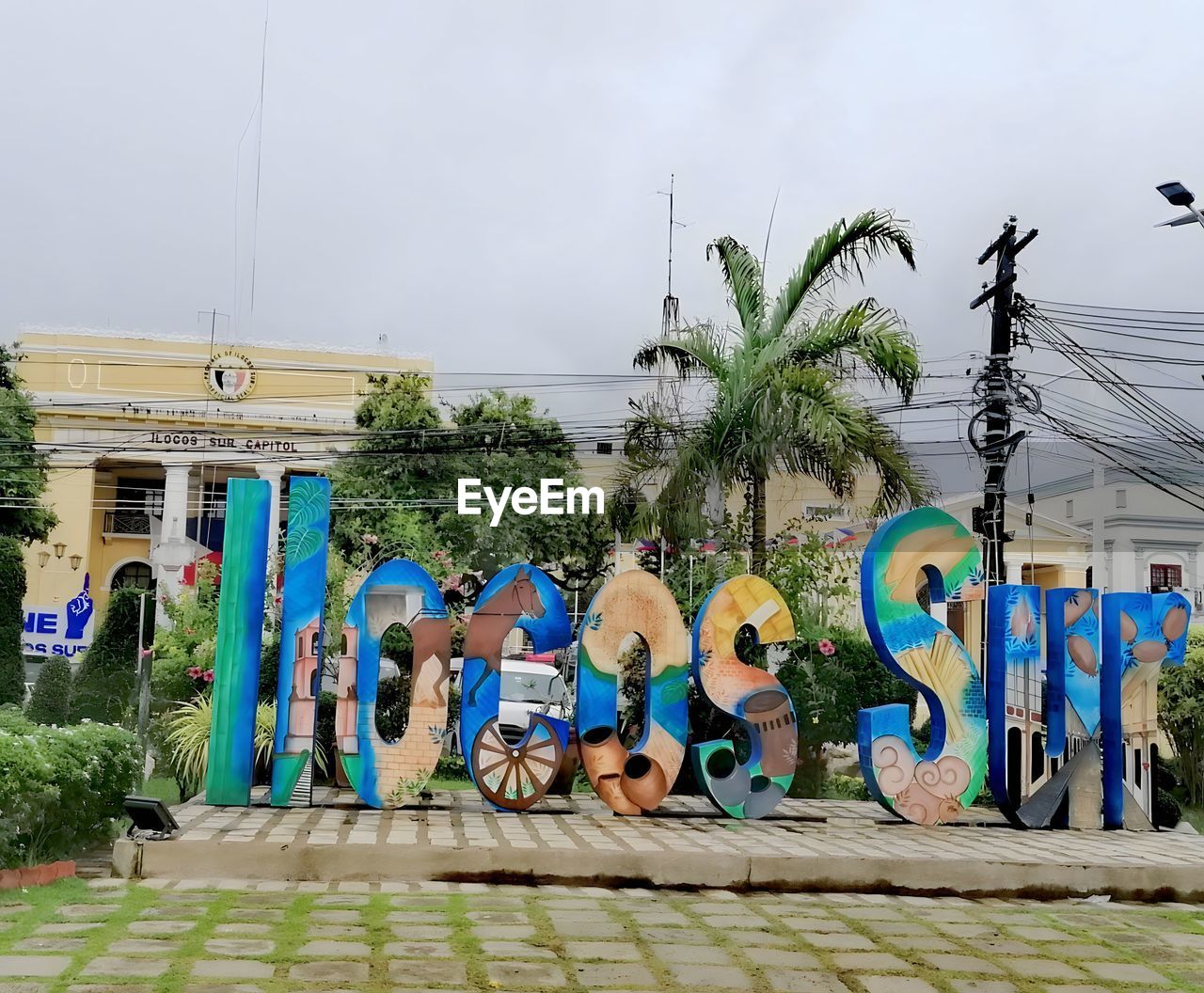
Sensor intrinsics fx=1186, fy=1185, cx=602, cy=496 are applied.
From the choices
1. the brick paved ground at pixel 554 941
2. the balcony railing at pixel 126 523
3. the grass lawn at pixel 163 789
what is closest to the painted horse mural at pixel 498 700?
the brick paved ground at pixel 554 941

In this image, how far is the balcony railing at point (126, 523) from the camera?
37844 millimetres

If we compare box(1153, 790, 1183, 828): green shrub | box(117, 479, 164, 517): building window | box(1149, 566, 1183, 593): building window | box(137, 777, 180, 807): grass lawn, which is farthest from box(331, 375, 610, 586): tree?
box(1153, 790, 1183, 828): green shrub

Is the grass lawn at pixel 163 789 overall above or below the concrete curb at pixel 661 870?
below

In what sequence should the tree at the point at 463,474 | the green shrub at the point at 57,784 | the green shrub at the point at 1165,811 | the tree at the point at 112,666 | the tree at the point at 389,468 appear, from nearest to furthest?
the green shrub at the point at 57,784 → the green shrub at the point at 1165,811 → the tree at the point at 112,666 → the tree at the point at 463,474 → the tree at the point at 389,468

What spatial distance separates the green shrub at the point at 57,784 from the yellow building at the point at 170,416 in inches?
960

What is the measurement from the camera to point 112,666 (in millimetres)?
16328

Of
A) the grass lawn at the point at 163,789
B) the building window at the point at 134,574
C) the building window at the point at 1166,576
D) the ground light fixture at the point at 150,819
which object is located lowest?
the grass lawn at the point at 163,789

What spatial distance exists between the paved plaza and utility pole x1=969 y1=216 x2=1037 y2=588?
4942 mm

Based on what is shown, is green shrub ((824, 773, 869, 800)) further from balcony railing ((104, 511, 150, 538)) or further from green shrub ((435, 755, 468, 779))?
balcony railing ((104, 511, 150, 538))

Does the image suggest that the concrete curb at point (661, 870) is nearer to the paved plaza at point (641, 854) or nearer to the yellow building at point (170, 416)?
the paved plaza at point (641, 854)

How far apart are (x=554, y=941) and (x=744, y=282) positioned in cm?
1010

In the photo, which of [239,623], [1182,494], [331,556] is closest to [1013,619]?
[239,623]

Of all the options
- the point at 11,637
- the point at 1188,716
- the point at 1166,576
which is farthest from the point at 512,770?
the point at 1166,576

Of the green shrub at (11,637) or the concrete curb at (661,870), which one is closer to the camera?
the concrete curb at (661,870)
